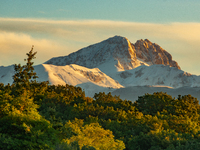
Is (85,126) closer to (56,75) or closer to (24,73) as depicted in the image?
(24,73)

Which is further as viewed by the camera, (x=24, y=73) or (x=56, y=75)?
(x=56, y=75)

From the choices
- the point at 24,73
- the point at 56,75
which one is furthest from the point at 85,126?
the point at 56,75

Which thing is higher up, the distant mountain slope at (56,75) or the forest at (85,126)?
the distant mountain slope at (56,75)

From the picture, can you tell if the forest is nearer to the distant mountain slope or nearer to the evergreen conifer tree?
the evergreen conifer tree

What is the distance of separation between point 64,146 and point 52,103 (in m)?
31.5

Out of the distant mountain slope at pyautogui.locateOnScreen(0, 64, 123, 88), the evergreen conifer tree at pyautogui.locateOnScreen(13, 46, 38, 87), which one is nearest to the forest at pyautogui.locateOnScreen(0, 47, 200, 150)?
the evergreen conifer tree at pyautogui.locateOnScreen(13, 46, 38, 87)

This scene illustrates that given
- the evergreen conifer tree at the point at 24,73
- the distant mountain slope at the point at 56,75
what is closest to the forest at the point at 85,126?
the evergreen conifer tree at the point at 24,73

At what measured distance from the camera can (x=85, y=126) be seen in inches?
1471

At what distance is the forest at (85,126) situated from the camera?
1026 inches

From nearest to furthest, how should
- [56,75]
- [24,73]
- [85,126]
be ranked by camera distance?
[85,126], [24,73], [56,75]

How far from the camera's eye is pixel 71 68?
19850cm

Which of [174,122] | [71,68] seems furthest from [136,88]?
[174,122]

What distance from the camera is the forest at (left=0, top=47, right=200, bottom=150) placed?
2606 cm

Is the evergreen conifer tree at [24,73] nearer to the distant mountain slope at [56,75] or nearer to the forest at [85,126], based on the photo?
the forest at [85,126]
